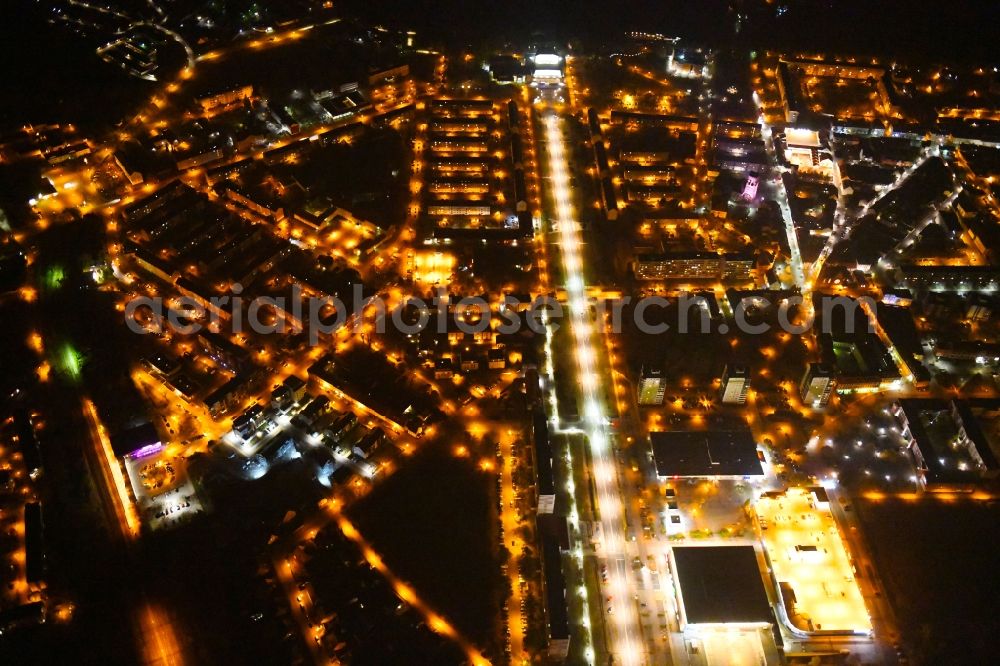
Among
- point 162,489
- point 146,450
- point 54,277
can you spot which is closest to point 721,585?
point 162,489

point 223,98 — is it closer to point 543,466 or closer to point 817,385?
point 543,466

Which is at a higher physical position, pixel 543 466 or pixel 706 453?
pixel 706 453

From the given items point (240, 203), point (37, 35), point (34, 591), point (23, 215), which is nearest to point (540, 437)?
point (34, 591)

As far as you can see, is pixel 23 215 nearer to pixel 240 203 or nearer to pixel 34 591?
pixel 240 203

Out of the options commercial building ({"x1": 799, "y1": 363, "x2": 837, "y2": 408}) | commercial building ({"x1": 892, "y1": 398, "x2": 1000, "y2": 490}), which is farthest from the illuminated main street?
commercial building ({"x1": 892, "y1": 398, "x2": 1000, "y2": 490})

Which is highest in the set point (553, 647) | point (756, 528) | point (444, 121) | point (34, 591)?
point (444, 121)

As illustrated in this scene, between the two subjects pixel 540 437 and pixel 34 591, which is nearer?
pixel 34 591

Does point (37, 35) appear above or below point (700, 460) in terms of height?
above
